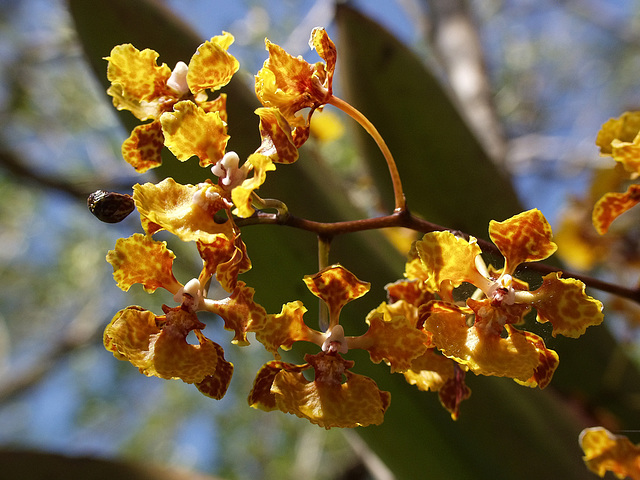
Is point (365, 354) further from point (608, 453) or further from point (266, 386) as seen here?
point (608, 453)

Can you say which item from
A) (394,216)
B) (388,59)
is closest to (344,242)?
(394,216)

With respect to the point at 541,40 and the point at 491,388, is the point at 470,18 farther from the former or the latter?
the point at 541,40

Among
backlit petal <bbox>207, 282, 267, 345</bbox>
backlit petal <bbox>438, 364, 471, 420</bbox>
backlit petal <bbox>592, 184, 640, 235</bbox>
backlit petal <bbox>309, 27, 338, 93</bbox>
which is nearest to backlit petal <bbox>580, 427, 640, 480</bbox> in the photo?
backlit petal <bbox>438, 364, 471, 420</bbox>

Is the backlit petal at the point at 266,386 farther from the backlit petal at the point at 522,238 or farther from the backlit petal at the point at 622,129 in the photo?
the backlit petal at the point at 622,129

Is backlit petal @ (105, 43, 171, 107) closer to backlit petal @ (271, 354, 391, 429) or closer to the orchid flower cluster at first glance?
the orchid flower cluster

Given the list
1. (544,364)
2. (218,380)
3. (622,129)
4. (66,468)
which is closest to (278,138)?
(218,380)

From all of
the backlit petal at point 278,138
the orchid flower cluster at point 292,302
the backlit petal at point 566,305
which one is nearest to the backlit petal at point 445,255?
the orchid flower cluster at point 292,302

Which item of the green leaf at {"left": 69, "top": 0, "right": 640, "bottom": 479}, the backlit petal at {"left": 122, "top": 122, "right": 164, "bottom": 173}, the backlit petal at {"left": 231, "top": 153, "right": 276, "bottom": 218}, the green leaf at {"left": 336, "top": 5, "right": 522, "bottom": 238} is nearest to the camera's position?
the backlit petal at {"left": 231, "top": 153, "right": 276, "bottom": 218}
